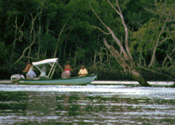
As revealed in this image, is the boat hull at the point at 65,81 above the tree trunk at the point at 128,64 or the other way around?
the other way around

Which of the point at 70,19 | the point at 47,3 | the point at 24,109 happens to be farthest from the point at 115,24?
the point at 24,109

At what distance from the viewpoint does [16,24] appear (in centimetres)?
5700

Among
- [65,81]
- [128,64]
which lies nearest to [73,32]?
[65,81]

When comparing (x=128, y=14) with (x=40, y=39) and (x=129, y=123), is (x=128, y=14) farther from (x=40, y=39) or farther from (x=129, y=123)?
(x=129, y=123)

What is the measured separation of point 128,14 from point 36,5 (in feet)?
56.5

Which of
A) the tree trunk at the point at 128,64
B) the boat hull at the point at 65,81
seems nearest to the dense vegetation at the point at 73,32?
the boat hull at the point at 65,81

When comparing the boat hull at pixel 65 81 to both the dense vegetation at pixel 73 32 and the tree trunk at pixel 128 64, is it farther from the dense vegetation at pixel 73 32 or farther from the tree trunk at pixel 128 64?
the dense vegetation at pixel 73 32

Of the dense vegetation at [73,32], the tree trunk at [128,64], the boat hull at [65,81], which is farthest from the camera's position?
the dense vegetation at [73,32]

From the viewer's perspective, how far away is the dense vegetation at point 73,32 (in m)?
54.8

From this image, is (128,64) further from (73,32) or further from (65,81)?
(73,32)

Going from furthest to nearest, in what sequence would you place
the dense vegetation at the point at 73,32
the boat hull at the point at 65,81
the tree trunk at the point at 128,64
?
the dense vegetation at the point at 73,32
the boat hull at the point at 65,81
the tree trunk at the point at 128,64

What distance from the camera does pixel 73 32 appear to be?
2699 inches

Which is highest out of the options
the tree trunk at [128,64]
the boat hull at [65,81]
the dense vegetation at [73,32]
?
the dense vegetation at [73,32]

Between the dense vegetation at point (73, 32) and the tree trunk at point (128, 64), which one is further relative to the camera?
the dense vegetation at point (73, 32)
